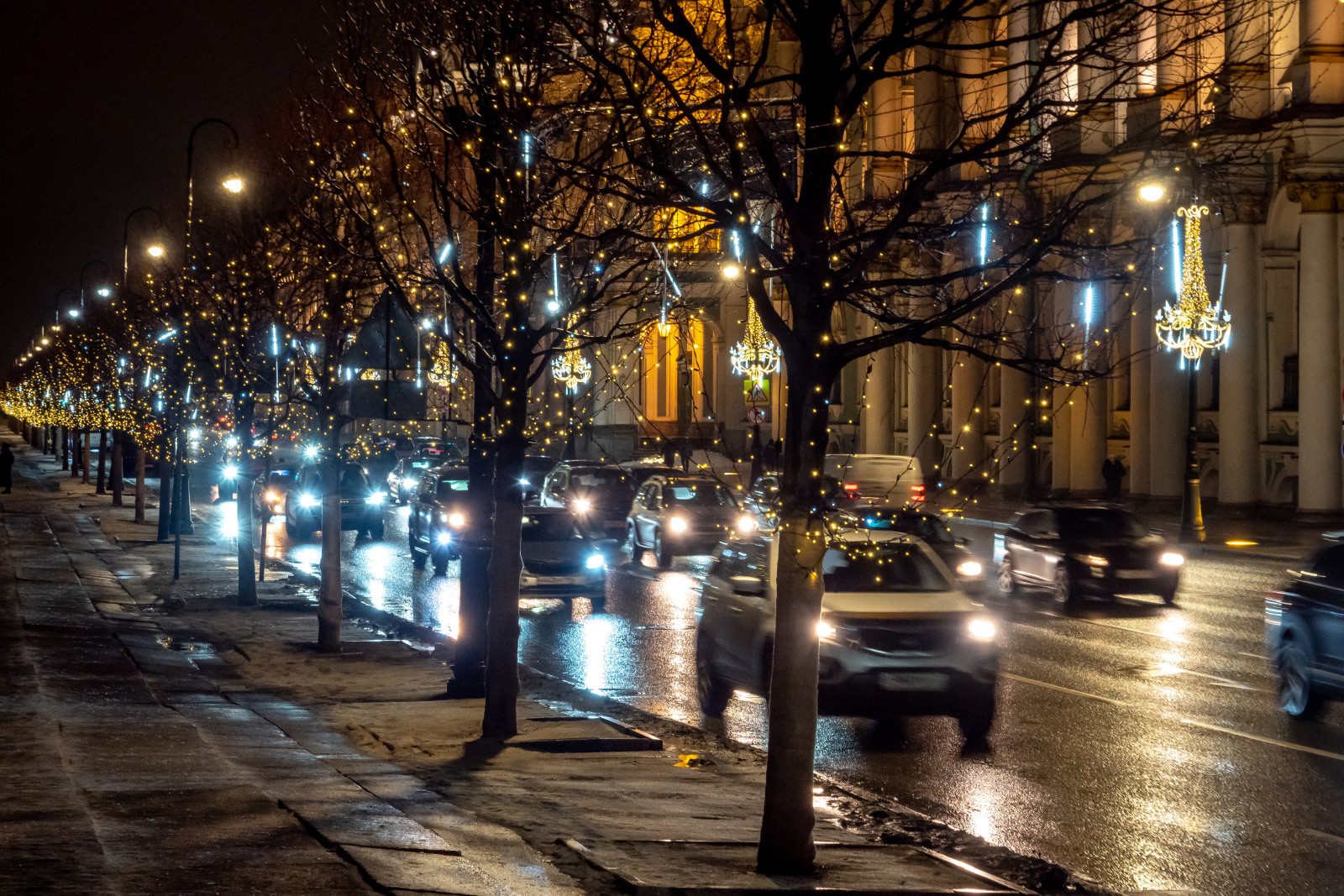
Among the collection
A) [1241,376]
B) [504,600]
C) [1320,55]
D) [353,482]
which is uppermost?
[1320,55]

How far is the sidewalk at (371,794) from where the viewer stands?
7613 mm

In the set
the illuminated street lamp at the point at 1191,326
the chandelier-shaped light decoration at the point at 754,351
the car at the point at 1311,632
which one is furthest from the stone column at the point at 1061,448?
the car at the point at 1311,632

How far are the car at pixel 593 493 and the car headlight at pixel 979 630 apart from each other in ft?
62.8

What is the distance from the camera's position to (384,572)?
30.0m

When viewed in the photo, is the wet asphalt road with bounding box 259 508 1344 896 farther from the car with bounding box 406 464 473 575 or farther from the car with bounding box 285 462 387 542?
the car with bounding box 285 462 387 542

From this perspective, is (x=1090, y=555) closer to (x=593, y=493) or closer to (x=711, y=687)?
(x=711, y=687)

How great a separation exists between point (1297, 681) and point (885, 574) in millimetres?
3720

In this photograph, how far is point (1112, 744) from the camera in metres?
12.6

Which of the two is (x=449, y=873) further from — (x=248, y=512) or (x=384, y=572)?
(x=384, y=572)

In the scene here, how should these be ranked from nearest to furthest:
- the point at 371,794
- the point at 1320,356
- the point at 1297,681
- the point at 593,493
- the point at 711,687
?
the point at 371,794 < the point at 1297,681 < the point at 711,687 < the point at 593,493 < the point at 1320,356

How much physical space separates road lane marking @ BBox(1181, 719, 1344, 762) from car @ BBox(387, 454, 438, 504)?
135 ft

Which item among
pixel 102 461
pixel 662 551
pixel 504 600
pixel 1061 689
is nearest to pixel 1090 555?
pixel 1061 689

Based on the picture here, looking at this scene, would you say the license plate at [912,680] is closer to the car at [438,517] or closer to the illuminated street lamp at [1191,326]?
the car at [438,517]

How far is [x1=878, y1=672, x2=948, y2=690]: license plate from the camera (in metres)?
12.6
